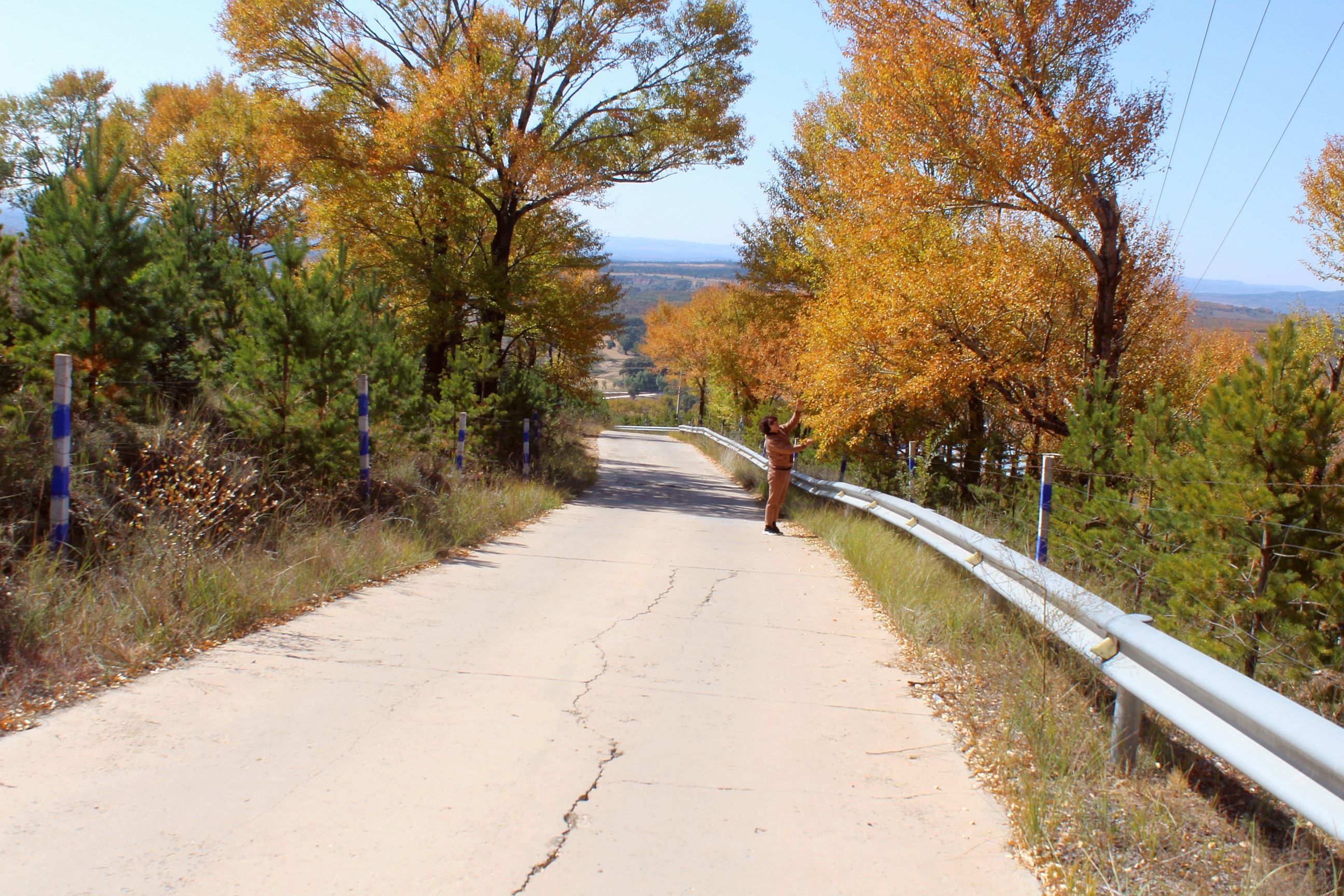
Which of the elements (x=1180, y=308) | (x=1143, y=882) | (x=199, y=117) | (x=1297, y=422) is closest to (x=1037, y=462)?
(x=1297, y=422)

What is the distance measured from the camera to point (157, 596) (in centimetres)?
602

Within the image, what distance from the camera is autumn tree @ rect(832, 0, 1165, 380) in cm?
1473

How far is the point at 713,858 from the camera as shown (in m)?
3.56

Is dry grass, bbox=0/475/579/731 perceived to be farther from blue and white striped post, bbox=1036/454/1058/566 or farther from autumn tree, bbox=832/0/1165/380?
autumn tree, bbox=832/0/1165/380

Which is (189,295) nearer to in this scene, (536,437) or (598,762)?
(598,762)

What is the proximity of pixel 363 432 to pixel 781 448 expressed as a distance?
6.27 m

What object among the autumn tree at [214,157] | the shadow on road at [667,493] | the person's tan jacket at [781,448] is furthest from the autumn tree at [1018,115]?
the autumn tree at [214,157]

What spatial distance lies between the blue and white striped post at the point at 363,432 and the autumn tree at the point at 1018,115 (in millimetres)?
9193

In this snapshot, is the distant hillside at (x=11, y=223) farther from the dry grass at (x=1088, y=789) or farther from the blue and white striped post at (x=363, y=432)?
the dry grass at (x=1088, y=789)

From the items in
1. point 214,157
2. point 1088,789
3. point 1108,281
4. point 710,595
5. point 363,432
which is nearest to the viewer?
point 1088,789

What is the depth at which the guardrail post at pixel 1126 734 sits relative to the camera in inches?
169

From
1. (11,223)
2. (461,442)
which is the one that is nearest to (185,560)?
(461,442)

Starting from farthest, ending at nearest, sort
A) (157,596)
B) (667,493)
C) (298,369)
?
(667,493), (298,369), (157,596)

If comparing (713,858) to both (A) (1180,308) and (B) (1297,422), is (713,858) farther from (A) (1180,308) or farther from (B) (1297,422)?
(A) (1180,308)
